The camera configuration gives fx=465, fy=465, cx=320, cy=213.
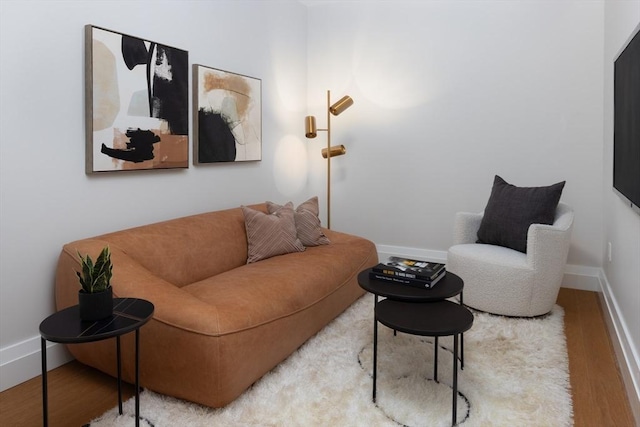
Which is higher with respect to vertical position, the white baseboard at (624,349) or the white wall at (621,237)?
the white wall at (621,237)

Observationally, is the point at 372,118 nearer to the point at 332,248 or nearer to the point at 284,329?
the point at 332,248

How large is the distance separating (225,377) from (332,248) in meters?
1.57

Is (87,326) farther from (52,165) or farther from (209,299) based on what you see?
(52,165)

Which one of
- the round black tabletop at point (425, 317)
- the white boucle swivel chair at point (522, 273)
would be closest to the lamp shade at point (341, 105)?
the white boucle swivel chair at point (522, 273)

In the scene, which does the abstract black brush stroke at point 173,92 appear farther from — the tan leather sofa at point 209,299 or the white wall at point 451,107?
the white wall at point 451,107

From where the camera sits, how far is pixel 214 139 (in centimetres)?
350

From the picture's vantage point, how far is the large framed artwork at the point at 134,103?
8.41 feet

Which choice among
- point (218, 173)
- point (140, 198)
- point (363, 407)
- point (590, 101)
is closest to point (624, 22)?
point (590, 101)

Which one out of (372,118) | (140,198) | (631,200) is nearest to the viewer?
(631,200)

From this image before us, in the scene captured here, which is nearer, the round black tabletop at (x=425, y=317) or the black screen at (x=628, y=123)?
the round black tabletop at (x=425, y=317)

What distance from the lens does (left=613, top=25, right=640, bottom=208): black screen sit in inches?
81.1

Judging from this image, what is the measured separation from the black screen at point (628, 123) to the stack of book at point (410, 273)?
93 centimetres

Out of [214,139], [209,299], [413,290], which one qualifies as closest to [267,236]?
[214,139]

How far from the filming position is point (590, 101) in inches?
143
